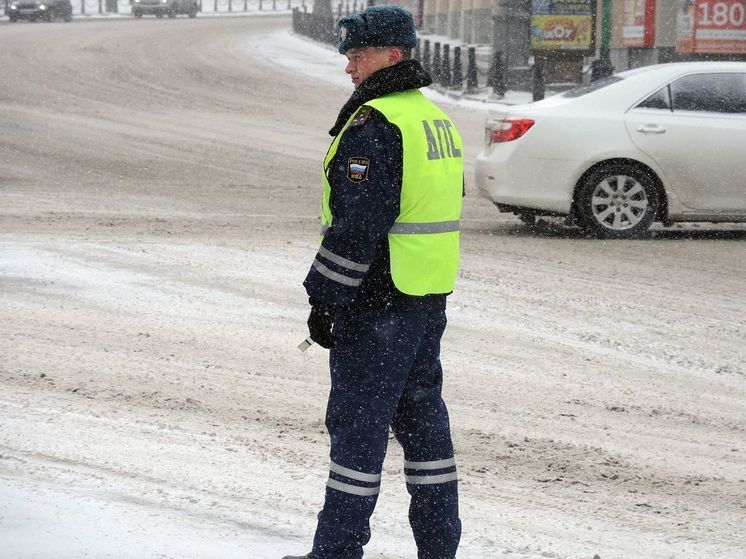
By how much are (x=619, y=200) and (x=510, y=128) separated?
1102mm

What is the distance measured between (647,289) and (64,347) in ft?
13.2

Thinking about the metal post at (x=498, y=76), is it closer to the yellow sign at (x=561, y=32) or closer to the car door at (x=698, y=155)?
the yellow sign at (x=561, y=32)

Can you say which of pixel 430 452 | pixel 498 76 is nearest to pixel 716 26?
pixel 498 76

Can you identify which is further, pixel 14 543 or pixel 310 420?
pixel 310 420

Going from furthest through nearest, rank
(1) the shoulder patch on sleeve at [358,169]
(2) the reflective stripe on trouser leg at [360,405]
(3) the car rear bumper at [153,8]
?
(3) the car rear bumper at [153,8] < (2) the reflective stripe on trouser leg at [360,405] < (1) the shoulder patch on sleeve at [358,169]

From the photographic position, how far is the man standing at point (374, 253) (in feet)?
12.2

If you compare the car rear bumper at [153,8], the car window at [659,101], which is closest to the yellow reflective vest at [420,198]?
the car window at [659,101]

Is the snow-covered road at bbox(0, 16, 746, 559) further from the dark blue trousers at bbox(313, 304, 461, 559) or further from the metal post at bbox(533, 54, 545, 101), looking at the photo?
the metal post at bbox(533, 54, 545, 101)

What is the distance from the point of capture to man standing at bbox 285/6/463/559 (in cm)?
372

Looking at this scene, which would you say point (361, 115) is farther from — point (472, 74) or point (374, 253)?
point (472, 74)

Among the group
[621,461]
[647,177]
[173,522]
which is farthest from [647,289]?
[173,522]

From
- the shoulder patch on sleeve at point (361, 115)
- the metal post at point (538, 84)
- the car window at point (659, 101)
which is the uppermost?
the shoulder patch on sleeve at point (361, 115)

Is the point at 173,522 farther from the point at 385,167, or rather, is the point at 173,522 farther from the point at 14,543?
the point at 385,167

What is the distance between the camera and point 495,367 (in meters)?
6.94
